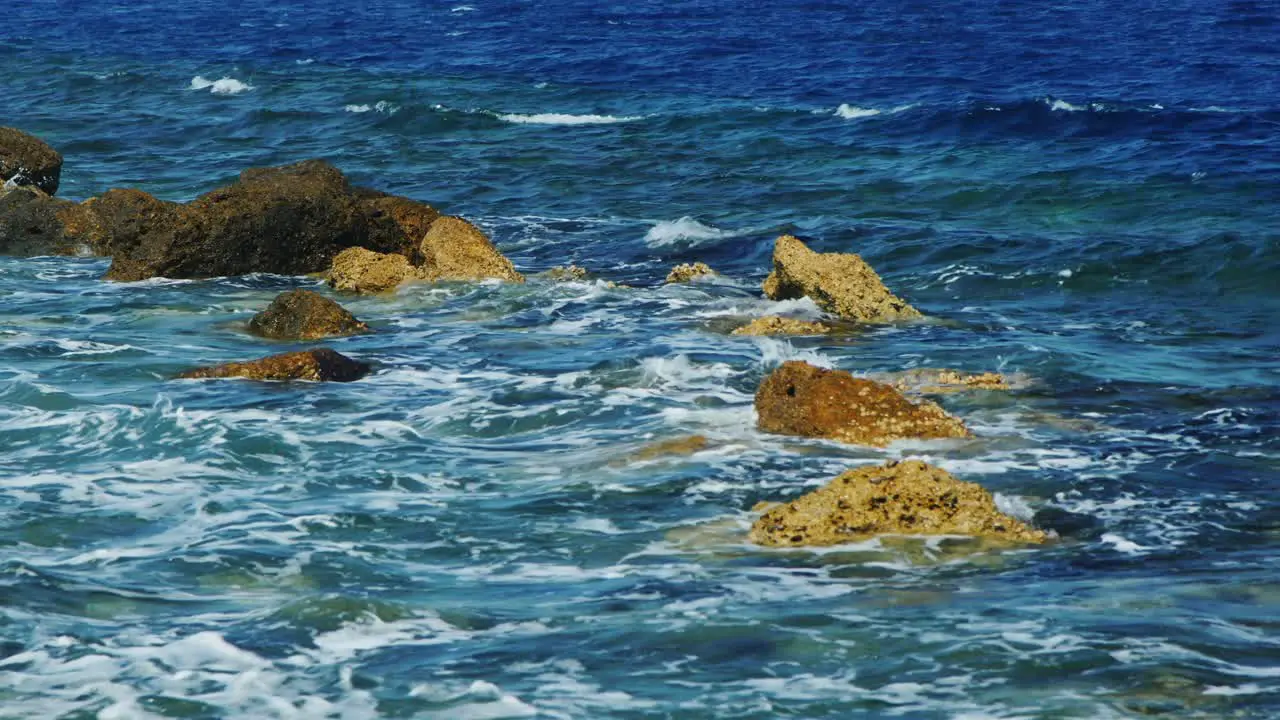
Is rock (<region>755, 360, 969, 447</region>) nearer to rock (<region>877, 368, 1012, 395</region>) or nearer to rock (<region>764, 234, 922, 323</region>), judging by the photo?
rock (<region>877, 368, 1012, 395</region>)

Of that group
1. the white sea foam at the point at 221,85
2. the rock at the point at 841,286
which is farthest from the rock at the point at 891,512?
the white sea foam at the point at 221,85

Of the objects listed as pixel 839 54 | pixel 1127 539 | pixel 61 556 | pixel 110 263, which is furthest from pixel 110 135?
pixel 1127 539

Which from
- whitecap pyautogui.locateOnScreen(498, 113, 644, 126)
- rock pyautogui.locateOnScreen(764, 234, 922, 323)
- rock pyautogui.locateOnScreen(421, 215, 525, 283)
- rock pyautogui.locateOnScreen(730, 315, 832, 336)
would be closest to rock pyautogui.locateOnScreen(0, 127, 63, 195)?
rock pyautogui.locateOnScreen(421, 215, 525, 283)

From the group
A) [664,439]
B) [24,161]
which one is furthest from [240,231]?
[664,439]

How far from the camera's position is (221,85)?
3472cm

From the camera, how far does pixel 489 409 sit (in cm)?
1206

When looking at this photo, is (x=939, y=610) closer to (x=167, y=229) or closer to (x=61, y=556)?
(x=61, y=556)

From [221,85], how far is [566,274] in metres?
19.8

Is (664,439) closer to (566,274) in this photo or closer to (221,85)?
(566,274)

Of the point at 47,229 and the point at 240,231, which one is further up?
the point at 240,231

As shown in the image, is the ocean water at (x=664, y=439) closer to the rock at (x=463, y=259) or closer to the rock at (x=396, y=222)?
the rock at (x=463, y=259)

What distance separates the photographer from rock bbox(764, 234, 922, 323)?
15086 millimetres

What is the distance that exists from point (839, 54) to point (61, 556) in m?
30.7

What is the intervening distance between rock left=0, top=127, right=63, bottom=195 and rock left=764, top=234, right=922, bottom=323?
1079cm
